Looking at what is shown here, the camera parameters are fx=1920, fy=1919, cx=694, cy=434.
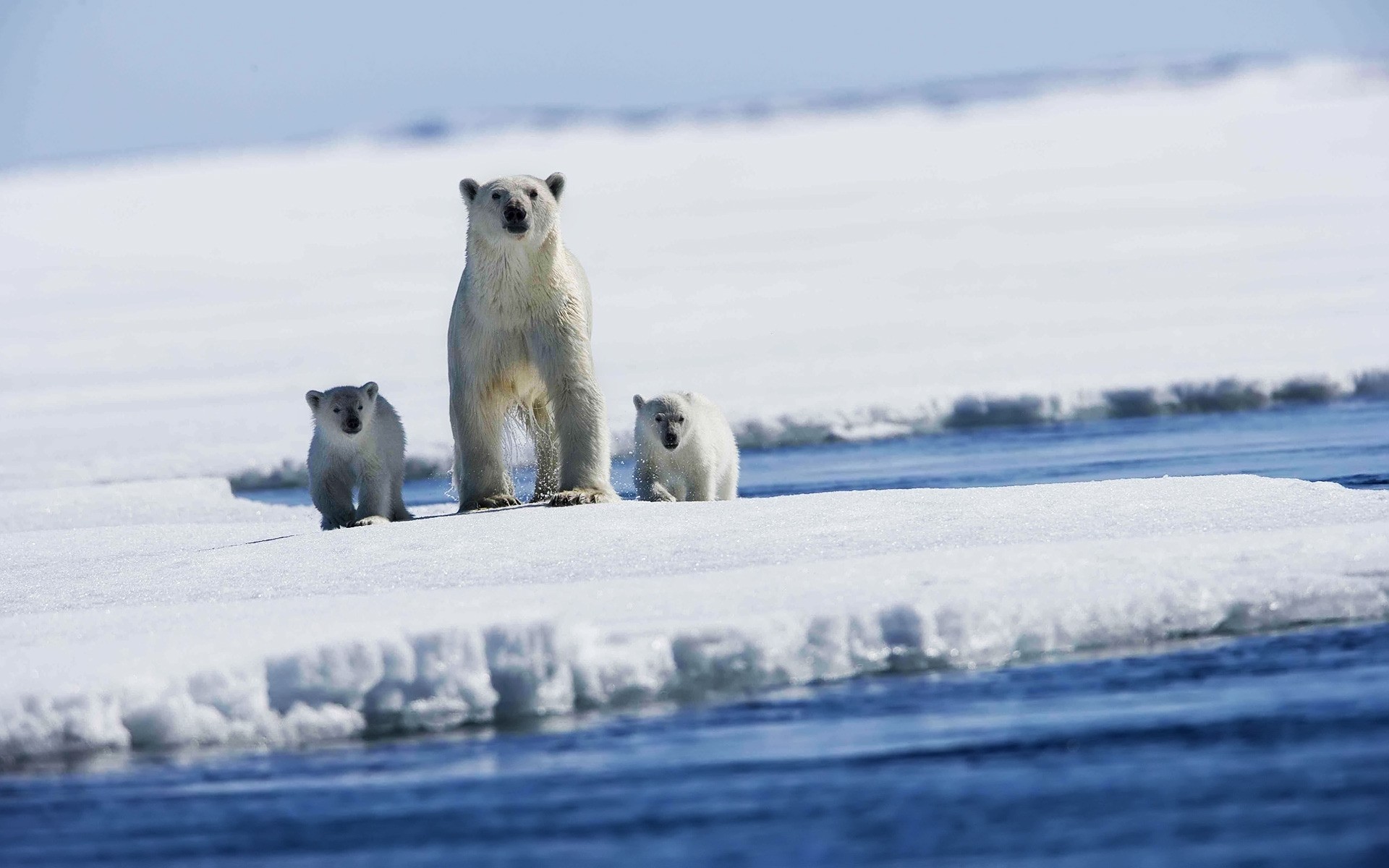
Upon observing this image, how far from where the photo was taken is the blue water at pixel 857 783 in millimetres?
3414

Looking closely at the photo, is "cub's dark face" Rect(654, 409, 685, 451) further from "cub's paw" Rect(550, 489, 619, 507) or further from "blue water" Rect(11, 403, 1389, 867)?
"blue water" Rect(11, 403, 1389, 867)

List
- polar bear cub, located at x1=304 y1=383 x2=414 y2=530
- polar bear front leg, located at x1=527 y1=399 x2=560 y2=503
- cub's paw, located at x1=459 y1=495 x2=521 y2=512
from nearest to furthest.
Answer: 1. polar bear cub, located at x1=304 y1=383 x2=414 y2=530
2. cub's paw, located at x1=459 y1=495 x2=521 y2=512
3. polar bear front leg, located at x1=527 y1=399 x2=560 y2=503

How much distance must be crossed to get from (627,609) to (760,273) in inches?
579

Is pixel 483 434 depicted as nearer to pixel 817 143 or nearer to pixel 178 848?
pixel 178 848

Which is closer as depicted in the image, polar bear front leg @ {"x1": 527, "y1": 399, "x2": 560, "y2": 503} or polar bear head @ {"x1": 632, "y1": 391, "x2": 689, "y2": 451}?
polar bear front leg @ {"x1": 527, "y1": 399, "x2": 560, "y2": 503}

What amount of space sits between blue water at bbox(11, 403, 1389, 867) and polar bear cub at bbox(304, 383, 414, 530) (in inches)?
101

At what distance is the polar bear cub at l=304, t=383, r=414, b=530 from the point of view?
6.64 metres

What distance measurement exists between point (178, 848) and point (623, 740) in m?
0.98

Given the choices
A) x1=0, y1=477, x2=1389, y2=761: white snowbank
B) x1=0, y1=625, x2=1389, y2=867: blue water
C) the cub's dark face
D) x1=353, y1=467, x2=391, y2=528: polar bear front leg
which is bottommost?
x1=0, y1=625, x2=1389, y2=867: blue water

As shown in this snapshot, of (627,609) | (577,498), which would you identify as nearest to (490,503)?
(577,498)

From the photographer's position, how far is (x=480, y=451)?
673cm

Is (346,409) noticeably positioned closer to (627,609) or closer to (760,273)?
(627,609)

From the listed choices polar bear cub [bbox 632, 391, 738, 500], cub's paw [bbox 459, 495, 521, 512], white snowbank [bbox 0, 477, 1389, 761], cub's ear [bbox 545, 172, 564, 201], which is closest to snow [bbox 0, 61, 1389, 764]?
white snowbank [bbox 0, 477, 1389, 761]

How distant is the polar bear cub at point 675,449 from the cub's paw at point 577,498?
27.6 inches
